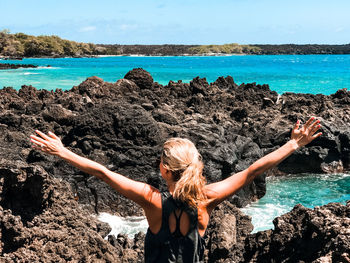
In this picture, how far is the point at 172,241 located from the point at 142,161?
23.7 ft

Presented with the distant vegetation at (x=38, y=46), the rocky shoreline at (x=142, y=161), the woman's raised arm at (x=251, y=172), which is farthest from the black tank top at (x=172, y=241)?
the distant vegetation at (x=38, y=46)

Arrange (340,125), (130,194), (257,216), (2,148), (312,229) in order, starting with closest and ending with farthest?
(130,194)
(312,229)
(2,148)
(257,216)
(340,125)

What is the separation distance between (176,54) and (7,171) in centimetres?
19670

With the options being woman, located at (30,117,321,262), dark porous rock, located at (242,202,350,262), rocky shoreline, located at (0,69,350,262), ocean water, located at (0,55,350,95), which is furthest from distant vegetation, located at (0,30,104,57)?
woman, located at (30,117,321,262)

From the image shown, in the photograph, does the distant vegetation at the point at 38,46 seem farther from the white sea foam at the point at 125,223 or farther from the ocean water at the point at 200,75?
the white sea foam at the point at 125,223

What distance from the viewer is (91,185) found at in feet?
29.1

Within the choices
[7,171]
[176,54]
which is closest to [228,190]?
[7,171]

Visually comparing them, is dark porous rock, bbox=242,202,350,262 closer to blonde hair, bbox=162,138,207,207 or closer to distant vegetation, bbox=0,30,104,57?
blonde hair, bbox=162,138,207,207

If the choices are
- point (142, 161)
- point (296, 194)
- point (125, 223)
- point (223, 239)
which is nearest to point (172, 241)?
point (223, 239)

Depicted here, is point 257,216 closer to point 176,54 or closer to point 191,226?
point 191,226

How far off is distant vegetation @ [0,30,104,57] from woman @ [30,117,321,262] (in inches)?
4360

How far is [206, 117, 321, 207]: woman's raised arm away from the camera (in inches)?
83.6

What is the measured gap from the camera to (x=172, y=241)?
2029 mm

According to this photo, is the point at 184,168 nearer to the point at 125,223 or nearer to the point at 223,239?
the point at 223,239
